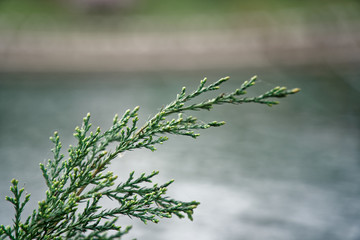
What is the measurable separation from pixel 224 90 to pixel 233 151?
3959 mm

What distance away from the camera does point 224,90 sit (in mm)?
12250

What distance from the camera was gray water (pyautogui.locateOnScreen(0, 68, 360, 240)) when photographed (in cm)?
555

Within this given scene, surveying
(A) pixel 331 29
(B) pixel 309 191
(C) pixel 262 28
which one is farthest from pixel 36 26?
(B) pixel 309 191

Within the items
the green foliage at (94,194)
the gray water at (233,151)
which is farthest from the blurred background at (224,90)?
the green foliage at (94,194)

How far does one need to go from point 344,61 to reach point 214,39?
4.26 m

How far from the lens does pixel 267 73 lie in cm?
1405

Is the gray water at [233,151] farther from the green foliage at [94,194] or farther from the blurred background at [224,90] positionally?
the green foliage at [94,194]

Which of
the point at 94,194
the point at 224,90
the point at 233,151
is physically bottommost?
the point at 94,194

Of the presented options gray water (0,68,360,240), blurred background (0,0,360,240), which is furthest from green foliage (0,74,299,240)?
blurred background (0,0,360,240)

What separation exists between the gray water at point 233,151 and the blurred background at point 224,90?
1.1 inches

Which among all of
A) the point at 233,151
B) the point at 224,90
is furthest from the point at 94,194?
the point at 224,90

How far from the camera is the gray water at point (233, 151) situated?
555cm

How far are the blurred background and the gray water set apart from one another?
3 centimetres

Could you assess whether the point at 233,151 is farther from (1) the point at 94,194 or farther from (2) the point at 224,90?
(1) the point at 94,194
